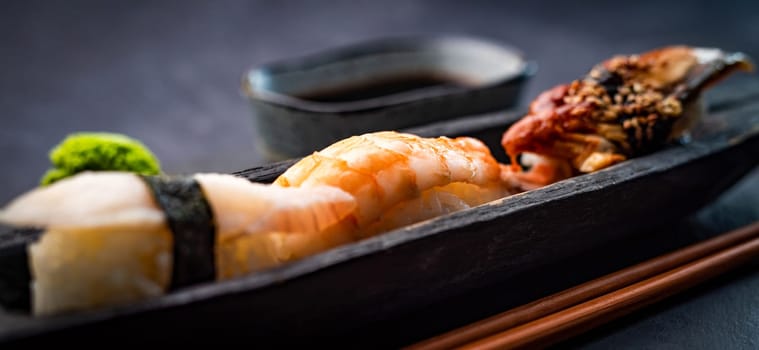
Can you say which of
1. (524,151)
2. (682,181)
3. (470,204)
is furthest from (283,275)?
(682,181)

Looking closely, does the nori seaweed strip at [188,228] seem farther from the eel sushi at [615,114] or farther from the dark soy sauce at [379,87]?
the dark soy sauce at [379,87]

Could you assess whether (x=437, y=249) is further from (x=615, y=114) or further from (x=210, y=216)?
(x=615, y=114)

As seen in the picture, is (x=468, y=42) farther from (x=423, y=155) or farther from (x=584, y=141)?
(x=423, y=155)

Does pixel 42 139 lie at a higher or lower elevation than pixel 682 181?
higher

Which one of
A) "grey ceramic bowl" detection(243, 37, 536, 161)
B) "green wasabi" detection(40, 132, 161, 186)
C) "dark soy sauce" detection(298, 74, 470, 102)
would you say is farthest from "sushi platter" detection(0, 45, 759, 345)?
"dark soy sauce" detection(298, 74, 470, 102)

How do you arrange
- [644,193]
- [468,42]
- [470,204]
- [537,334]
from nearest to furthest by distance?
[537,334], [470,204], [644,193], [468,42]

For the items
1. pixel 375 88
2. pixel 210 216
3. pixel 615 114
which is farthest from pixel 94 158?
pixel 615 114
